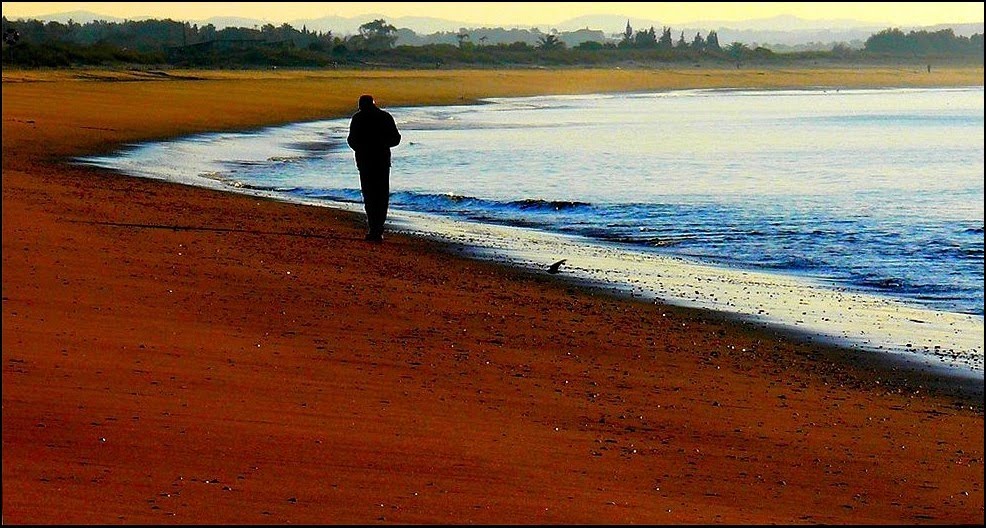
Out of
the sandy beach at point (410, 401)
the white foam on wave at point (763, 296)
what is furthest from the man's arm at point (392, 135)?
the sandy beach at point (410, 401)


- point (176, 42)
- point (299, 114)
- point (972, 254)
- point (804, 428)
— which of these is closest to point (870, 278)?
point (972, 254)

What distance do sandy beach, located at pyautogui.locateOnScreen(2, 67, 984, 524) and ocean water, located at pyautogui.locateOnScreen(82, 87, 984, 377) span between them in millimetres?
1622

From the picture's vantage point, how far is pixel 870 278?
522 inches

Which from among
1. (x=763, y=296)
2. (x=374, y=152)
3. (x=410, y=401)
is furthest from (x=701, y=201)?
(x=410, y=401)

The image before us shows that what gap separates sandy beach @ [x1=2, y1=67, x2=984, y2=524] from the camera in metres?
4.29

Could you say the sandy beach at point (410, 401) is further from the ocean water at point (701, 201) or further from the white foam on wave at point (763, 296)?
the ocean water at point (701, 201)

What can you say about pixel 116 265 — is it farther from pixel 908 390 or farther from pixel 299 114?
pixel 299 114

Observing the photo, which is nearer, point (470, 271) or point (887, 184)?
point (470, 271)

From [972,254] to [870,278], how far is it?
254cm

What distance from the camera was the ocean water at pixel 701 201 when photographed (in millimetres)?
11820

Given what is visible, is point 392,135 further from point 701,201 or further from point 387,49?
point 387,49

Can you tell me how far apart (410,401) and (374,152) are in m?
7.72

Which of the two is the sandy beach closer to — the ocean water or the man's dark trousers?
the man's dark trousers

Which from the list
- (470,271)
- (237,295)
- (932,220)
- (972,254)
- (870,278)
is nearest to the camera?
(237,295)
